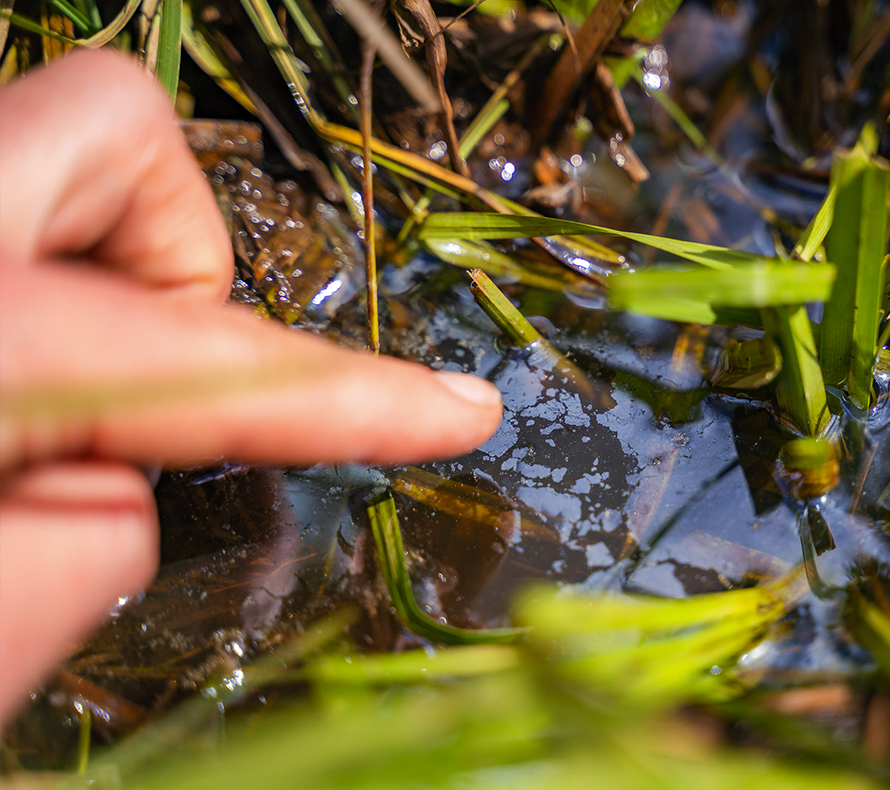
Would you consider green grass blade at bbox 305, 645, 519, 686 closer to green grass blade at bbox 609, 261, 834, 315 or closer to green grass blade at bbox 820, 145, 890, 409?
green grass blade at bbox 609, 261, 834, 315

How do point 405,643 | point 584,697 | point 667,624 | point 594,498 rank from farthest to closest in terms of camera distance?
1. point 594,498
2. point 405,643
3. point 667,624
4. point 584,697

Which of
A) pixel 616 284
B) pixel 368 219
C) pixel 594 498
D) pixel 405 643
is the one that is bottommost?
pixel 405 643

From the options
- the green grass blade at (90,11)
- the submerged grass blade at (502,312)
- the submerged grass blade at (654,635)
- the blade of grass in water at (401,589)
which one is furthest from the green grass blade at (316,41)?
the submerged grass blade at (654,635)

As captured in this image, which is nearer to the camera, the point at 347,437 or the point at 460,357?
the point at 347,437

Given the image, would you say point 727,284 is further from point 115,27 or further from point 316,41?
point 115,27

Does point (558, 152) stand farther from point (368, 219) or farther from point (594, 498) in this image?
point (594, 498)

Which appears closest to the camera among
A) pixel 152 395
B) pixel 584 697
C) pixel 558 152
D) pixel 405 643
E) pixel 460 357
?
pixel 152 395

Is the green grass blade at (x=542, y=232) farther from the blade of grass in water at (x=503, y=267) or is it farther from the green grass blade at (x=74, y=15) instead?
the green grass blade at (x=74, y=15)

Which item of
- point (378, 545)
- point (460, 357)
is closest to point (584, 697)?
point (378, 545)
